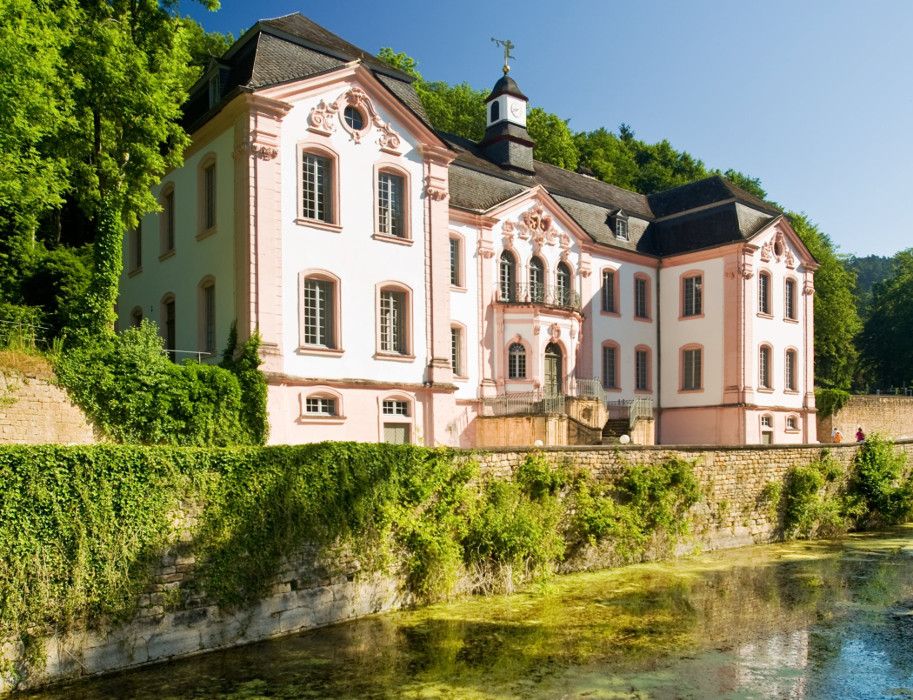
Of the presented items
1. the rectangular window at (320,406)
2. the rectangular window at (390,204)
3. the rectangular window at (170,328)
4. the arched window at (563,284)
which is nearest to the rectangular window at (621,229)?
the arched window at (563,284)

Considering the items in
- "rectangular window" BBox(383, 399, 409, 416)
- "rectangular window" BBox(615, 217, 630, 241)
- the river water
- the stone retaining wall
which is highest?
"rectangular window" BBox(615, 217, 630, 241)

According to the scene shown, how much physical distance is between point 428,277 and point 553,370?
26.5ft

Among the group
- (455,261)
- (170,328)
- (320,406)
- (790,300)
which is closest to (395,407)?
(320,406)

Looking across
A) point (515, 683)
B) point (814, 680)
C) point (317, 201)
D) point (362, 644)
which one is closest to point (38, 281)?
point (317, 201)

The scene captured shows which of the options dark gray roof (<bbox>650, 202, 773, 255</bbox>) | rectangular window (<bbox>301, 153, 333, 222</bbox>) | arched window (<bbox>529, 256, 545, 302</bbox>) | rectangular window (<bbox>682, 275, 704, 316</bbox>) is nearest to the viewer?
rectangular window (<bbox>301, 153, 333, 222</bbox>)

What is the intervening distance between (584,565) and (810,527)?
845 cm

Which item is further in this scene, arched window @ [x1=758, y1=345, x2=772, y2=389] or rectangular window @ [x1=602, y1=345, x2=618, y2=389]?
arched window @ [x1=758, y1=345, x2=772, y2=389]

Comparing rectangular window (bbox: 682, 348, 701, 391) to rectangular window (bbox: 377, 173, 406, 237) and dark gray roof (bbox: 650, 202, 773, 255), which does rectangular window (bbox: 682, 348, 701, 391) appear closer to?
dark gray roof (bbox: 650, 202, 773, 255)

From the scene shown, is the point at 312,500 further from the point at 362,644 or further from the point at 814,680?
the point at 814,680

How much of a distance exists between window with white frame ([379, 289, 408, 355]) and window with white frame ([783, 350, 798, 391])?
64.3ft

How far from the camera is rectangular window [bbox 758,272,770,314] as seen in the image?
→ 33969 mm

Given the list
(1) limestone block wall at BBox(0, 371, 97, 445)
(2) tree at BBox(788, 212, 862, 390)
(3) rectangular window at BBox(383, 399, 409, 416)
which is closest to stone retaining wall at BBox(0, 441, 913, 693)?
(1) limestone block wall at BBox(0, 371, 97, 445)

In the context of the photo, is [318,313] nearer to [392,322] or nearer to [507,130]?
[392,322]

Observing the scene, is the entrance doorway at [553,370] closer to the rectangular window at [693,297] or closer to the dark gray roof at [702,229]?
the rectangular window at [693,297]
